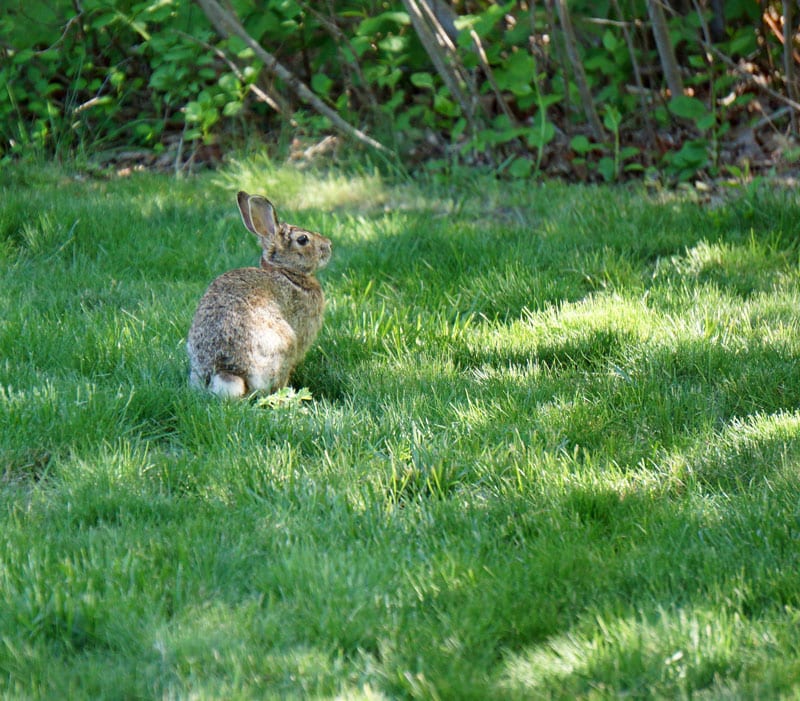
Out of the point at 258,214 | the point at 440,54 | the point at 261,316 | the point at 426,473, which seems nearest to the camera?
the point at 426,473

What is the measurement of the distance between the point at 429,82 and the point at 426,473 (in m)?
4.70

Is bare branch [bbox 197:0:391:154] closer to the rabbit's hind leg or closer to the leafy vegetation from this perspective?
the leafy vegetation

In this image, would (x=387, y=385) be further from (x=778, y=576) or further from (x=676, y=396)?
(x=778, y=576)

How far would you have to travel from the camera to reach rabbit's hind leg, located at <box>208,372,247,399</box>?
4469 millimetres

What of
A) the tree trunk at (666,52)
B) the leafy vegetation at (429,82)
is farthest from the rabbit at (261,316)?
the tree trunk at (666,52)

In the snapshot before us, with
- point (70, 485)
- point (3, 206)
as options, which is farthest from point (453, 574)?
point (3, 206)

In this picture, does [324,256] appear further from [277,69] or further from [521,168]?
[277,69]

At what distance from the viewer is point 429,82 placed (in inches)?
310

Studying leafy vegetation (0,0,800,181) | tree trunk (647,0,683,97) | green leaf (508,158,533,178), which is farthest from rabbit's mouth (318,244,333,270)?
tree trunk (647,0,683,97)

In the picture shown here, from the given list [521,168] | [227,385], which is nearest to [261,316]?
[227,385]

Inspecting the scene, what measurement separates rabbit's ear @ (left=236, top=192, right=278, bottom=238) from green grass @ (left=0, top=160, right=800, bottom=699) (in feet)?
2.07

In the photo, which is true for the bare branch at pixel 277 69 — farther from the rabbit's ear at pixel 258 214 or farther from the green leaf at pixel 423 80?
the rabbit's ear at pixel 258 214

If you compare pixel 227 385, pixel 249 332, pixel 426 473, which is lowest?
pixel 426 473

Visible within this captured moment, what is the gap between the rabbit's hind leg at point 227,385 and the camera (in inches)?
176
